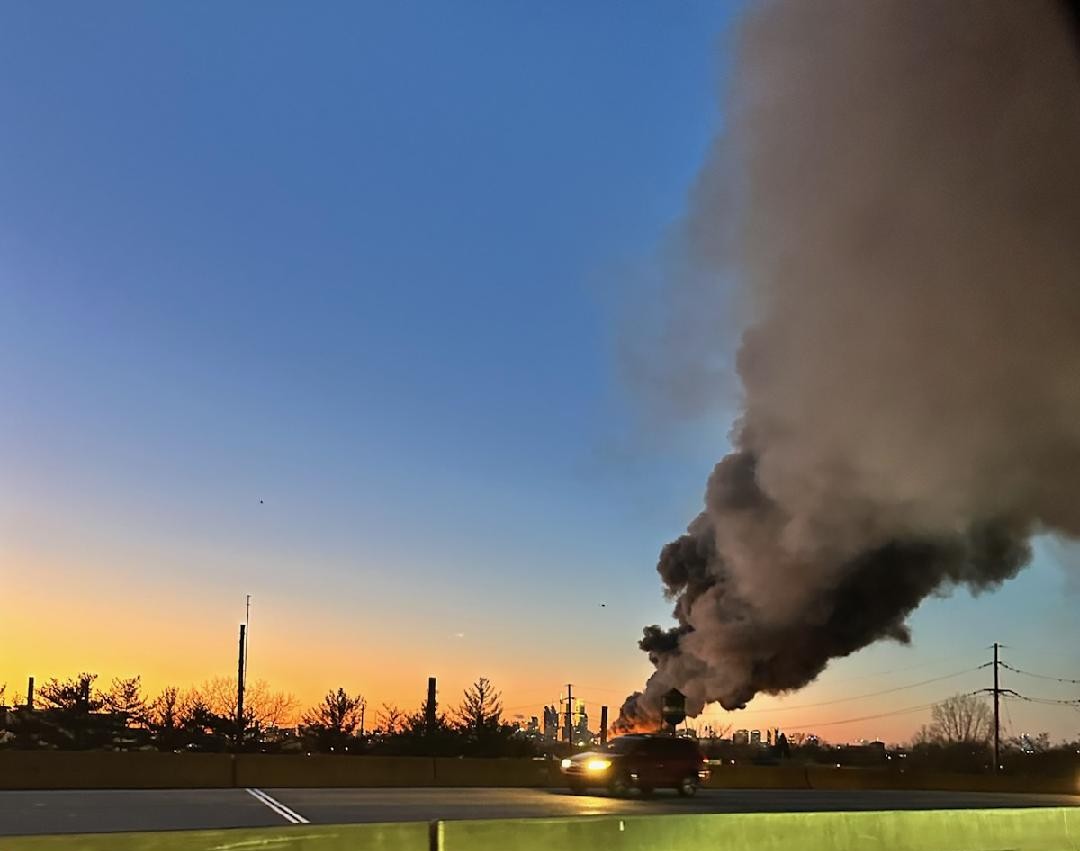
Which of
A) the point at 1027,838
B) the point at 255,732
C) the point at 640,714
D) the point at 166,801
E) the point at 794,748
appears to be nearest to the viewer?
the point at 1027,838

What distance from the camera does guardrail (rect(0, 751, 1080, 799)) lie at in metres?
27.8

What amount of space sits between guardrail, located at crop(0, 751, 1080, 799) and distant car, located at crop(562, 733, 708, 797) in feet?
12.1

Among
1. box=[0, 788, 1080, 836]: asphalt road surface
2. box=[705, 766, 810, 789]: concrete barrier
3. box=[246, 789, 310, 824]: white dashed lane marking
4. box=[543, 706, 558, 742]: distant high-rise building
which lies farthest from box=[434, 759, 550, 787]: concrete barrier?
box=[543, 706, 558, 742]: distant high-rise building

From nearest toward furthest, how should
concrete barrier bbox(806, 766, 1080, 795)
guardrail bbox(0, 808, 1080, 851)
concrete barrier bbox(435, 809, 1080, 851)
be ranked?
guardrail bbox(0, 808, 1080, 851) < concrete barrier bbox(435, 809, 1080, 851) < concrete barrier bbox(806, 766, 1080, 795)

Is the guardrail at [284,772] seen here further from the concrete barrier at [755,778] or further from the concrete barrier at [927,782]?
the concrete barrier at [927,782]

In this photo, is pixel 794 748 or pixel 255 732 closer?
pixel 255 732

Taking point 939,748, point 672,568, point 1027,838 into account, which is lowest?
point 939,748

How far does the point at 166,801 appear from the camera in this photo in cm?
2056

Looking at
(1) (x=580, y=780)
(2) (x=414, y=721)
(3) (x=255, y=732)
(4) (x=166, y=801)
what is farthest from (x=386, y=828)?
(3) (x=255, y=732)

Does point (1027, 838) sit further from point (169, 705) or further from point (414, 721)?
point (169, 705)

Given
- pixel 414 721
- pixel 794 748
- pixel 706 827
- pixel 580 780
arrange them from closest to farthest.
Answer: pixel 706 827
pixel 580 780
pixel 414 721
pixel 794 748

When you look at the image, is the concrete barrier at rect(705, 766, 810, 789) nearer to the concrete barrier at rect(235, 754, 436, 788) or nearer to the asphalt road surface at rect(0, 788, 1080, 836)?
the asphalt road surface at rect(0, 788, 1080, 836)

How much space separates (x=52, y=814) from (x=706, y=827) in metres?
11.9

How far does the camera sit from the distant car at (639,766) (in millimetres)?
25594
